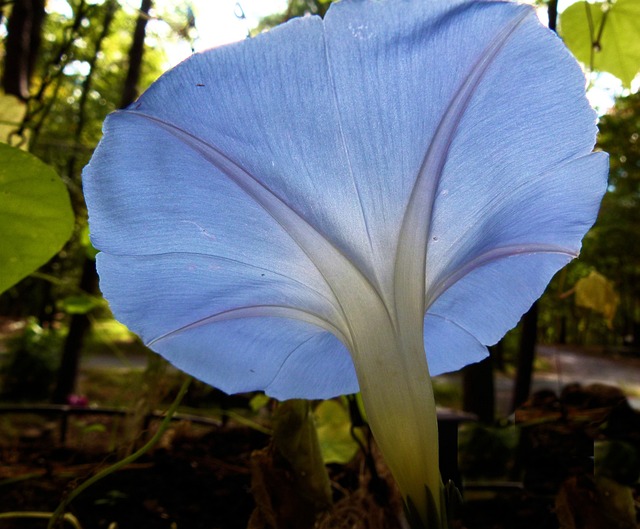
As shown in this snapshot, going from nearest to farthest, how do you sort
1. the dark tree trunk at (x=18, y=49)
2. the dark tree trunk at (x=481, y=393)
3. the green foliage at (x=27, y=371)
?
the dark tree trunk at (x=481, y=393)
the dark tree trunk at (x=18, y=49)
the green foliage at (x=27, y=371)

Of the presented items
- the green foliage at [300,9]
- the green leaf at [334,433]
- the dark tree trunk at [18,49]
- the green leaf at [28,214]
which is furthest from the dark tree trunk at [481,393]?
the dark tree trunk at [18,49]

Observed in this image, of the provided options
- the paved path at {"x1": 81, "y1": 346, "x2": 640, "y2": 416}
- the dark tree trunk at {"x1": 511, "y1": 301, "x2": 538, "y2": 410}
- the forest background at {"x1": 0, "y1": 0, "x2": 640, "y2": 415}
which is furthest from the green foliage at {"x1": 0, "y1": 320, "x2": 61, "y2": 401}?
the dark tree trunk at {"x1": 511, "y1": 301, "x2": 538, "y2": 410}

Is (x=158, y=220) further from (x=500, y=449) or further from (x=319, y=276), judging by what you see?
(x=500, y=449)

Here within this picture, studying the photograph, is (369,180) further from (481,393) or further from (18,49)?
(18,49)

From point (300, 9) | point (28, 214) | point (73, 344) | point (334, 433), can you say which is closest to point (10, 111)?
point (28, 214)

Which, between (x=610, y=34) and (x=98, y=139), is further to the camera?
(x=98, y=139)

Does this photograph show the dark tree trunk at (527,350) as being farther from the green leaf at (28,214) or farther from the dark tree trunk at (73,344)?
the dark tree trunk at (73,344)
